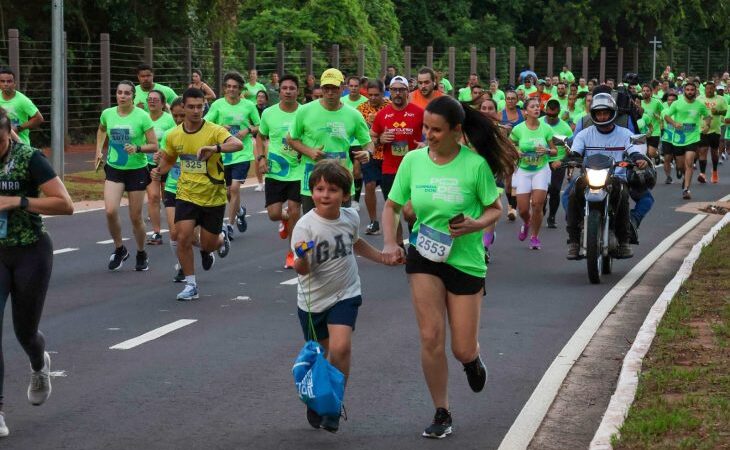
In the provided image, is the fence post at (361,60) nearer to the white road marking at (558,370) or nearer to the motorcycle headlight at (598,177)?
the white road marking at (558,370)

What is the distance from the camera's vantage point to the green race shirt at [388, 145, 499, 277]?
7.43m

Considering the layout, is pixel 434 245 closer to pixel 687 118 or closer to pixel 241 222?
pixel 241 222

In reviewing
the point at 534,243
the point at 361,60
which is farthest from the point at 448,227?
the point at 361,60

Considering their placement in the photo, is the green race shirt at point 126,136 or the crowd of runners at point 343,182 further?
the green race shirt at point 126,136

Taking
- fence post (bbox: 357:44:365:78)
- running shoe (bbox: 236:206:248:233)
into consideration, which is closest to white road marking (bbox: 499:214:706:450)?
running shoe (bbox: 236:206:248:233)

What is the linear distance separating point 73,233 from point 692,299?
8.00 metres

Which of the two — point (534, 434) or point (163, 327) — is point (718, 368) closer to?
point (534, 434)

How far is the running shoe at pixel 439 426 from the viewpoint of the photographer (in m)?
7.47

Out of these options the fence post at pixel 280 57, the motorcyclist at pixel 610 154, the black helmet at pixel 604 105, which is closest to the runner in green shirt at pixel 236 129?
the motorcyclist at pixel 610 154

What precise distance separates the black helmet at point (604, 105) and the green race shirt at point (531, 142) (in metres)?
2.78

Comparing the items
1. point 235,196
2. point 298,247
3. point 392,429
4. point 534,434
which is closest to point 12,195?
point 298,247

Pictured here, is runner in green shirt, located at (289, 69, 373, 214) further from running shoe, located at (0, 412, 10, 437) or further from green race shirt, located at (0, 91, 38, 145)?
running shoe, located at (0, 412, 10, 437)

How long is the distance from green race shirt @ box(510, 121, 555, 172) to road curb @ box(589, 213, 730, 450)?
3035mm

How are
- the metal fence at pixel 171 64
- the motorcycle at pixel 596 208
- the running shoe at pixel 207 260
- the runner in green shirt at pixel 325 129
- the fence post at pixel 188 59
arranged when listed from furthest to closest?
1. the fence post at pixel 188 59
2. the metal fence at pixel 171 64
3. the runner in green shirt at pixel 325 129
4. the motorcycle at pixel 596 208
5. the running shoe at pixel 207 260
